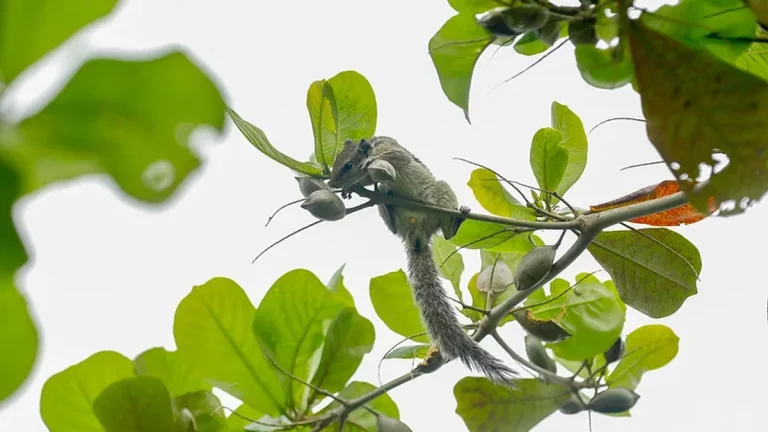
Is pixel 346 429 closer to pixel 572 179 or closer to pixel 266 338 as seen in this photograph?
pixel 266 338

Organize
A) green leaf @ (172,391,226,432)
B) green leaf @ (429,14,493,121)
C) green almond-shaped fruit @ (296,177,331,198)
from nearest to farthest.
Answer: green leaf @ (429,14,493,121) → green almond-shaped fruit @ (296,177,331,198) → green leaf @ (172,391,226,432)

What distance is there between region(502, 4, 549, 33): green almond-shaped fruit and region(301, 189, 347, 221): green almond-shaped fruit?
0.32 meters

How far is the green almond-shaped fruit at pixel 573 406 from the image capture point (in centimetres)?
122

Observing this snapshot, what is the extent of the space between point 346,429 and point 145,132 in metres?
1.05

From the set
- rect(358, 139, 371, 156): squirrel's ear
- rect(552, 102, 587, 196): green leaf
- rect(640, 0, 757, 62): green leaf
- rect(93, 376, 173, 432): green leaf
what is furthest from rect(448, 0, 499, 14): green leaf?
rect(358, 139, 371, 156): squirrel's ear

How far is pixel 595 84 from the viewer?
0.88 metres

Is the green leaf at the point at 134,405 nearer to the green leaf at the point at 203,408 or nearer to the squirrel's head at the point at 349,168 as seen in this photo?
the green leaf at the point at 203,408

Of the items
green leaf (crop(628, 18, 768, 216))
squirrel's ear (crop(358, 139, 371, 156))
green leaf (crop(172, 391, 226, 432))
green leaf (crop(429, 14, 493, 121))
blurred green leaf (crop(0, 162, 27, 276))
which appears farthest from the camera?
squirrel's ear (crop(358, 139, 371, 156))

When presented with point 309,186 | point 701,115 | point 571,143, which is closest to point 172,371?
point 309,186

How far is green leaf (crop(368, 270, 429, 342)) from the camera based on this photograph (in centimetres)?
138

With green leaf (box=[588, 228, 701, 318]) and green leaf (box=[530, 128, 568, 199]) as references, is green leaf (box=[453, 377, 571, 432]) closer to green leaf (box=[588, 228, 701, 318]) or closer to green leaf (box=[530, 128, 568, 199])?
green leaf (box=[588, 228, 701, 318])

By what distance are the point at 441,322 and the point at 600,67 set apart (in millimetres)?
640

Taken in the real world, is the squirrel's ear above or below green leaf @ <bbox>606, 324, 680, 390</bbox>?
above

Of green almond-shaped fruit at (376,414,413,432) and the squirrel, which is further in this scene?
the squirrel
